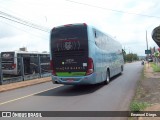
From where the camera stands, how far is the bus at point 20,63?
28716 mm

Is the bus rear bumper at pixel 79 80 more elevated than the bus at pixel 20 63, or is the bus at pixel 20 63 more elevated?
the bus at pixel 20 63

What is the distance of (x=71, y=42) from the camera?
1622cm

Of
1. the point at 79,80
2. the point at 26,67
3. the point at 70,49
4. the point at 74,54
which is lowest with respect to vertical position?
the point at 79,80

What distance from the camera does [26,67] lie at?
3044cm

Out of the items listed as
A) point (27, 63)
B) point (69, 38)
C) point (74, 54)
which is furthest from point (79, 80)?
point (27, 63)

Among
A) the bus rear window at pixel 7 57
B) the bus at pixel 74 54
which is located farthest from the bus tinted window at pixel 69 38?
the bus rear window at pixel 7 57

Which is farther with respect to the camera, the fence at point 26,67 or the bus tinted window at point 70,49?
the fence at point 26,67

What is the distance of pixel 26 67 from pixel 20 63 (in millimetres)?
3185

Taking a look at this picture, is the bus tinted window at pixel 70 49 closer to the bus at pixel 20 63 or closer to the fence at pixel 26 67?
the fence at pixel 26 67

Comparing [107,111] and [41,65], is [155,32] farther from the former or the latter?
[41,65]

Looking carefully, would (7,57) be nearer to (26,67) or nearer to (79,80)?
(26,67)

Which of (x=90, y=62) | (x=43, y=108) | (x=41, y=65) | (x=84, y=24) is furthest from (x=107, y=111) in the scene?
(x=41, y=65)

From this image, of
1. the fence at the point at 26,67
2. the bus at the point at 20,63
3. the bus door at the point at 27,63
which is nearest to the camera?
the fence at the point at 26,67

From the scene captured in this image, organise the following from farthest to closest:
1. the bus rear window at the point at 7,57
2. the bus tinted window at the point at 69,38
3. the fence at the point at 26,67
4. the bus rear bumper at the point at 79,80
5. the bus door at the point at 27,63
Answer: the bus door at the point at 27,63
the bus rear window at the point at 7,57
the fence at the point at 26,67
the bus tinted window at the point at 69,38
the bus rear bumper at the point at 79,80
